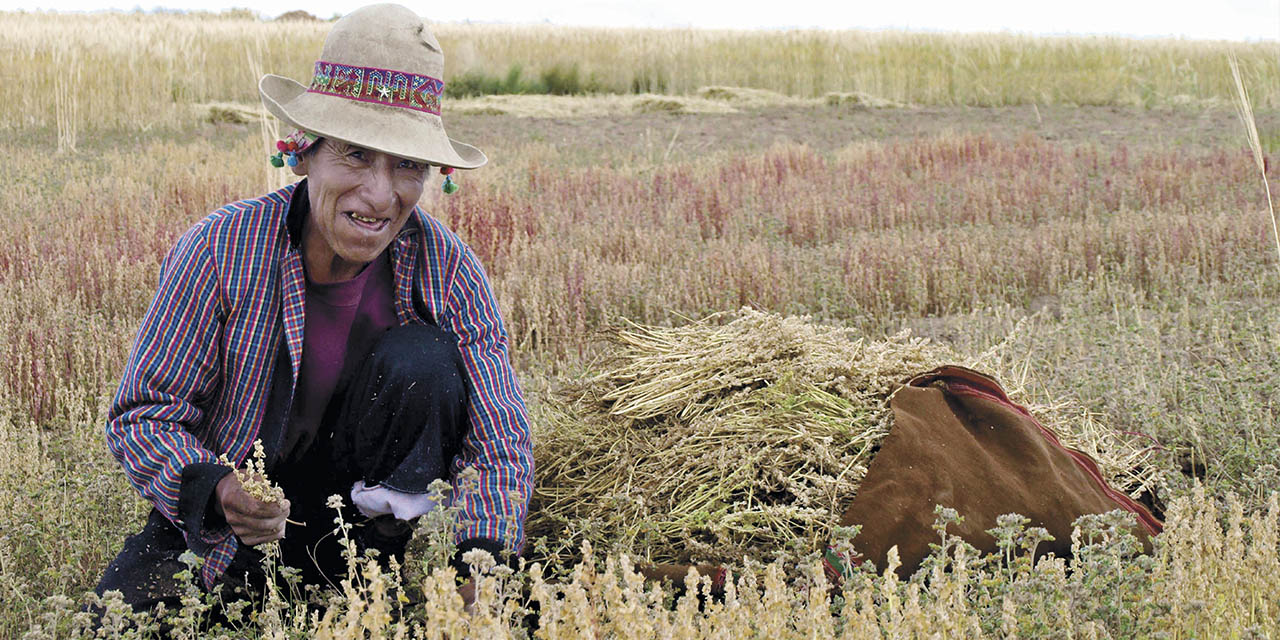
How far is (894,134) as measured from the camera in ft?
47.3

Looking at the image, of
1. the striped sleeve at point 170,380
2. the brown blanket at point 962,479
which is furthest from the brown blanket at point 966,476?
the striped sleeve at point 170,380

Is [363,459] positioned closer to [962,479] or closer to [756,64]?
[962,479]

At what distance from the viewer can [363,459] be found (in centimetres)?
258

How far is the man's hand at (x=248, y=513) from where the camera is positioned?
86.6 inches

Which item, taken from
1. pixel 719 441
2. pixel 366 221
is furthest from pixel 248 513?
pixel 719 441

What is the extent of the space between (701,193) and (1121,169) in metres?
3.98

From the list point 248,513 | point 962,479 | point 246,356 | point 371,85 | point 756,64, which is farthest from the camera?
point 756,64

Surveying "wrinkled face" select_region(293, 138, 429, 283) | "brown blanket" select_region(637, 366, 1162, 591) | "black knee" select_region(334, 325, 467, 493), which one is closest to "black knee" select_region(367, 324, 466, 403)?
"black knee" select_region(334, 325, 467, 493)

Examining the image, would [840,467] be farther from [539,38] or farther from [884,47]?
[539,38]

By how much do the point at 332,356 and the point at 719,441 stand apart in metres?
1.04

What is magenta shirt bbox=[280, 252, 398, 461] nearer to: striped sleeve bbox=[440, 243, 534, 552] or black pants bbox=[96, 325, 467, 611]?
black pants bbox=[96, 325, 467, 611]

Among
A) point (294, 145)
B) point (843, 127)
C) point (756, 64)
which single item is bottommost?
point (843, 127)

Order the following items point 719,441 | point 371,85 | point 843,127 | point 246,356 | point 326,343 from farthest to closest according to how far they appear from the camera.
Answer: point 843,127 → point 719,441 → point 326,343 → point 246,356 → point 371,85

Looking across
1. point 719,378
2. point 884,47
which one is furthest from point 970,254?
point 884,47
